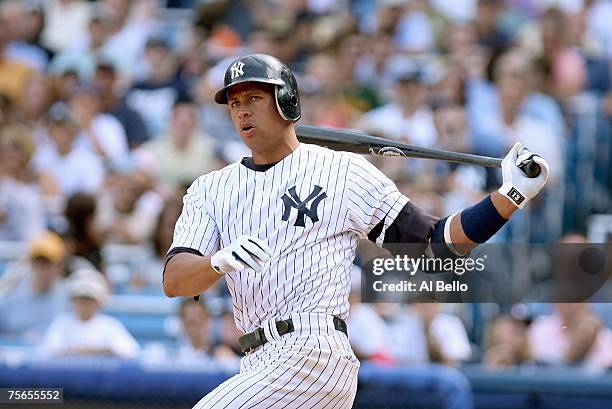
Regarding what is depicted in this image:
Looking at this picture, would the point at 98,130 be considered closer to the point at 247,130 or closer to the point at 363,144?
the point at 363,144

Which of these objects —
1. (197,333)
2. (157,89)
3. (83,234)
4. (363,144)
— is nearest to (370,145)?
(363,144)

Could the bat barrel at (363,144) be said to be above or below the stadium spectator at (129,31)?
below

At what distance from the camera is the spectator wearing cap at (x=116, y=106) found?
8.31m

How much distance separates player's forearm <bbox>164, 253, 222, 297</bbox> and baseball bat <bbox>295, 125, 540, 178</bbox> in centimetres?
83

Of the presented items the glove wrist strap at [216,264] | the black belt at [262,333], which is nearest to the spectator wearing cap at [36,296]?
the black belt at [262,333]

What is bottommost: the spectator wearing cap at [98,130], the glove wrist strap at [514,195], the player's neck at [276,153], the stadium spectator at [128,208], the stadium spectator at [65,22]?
the glove wrist strap at [514,195]

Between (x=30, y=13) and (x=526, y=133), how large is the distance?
433 cm

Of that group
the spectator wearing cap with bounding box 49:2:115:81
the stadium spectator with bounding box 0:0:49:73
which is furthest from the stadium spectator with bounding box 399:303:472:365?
the stadium spectator with bounding box 0:0:49:73

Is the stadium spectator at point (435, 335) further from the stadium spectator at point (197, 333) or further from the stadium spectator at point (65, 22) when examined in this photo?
the stadium spectator at point (65, 22)

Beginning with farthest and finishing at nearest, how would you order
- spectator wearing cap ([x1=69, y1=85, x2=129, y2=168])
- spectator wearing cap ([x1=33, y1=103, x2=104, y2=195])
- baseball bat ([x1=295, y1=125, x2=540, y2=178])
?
1. spectator wearing cap ([x1=69, y1=85, x2=129, y2=168])
2. spectator wearing cap ([x1=33, y1=103, x2=104, y2=195])
3. baseball bat ([x1=295, y1=125, x2=540, y2=178])

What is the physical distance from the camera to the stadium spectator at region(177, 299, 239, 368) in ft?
19.9

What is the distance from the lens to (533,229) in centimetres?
702

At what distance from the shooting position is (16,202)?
25.5ft

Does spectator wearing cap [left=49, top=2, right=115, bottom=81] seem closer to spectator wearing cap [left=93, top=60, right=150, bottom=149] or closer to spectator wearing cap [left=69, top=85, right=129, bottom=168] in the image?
spectator wearing cap [left=93, top=60, right=150, bottom=149]
